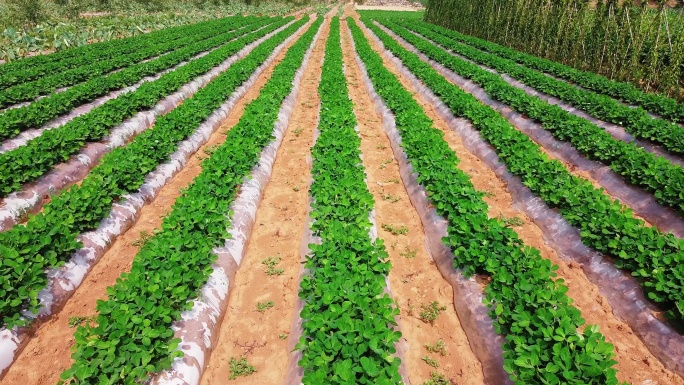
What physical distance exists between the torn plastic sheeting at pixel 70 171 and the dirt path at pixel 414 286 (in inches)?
299

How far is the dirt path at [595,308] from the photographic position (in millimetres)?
4508

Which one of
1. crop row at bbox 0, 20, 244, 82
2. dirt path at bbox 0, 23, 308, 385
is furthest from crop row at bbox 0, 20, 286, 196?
crop row at bbox 0, 20, 244, 82

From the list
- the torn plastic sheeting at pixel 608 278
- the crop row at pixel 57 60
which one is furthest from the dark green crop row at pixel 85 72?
the torn plastic sheeting at pixel 608 278

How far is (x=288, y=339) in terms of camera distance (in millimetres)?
4898

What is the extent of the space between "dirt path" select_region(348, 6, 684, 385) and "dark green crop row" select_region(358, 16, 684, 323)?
22.7 inches

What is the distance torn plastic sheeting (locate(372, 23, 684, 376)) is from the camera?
4617 millimetres

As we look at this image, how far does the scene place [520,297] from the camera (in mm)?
4473

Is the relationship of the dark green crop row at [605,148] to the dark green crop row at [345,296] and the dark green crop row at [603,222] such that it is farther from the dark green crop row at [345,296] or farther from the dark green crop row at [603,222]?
the dark green crop row at [345,296]

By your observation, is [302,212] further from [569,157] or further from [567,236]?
[569,157]

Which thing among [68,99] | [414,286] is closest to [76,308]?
[414,286]

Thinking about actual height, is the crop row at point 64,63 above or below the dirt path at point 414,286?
above

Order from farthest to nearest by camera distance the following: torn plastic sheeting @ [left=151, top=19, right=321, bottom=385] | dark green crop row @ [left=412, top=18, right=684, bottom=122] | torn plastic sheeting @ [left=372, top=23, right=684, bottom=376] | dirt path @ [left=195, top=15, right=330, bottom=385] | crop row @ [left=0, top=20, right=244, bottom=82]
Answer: crop row @ [left=0, top=20, right=244, bottom=82] → dark green crop row @ [left=412, top=18, right=684, bottom=122] → dirt path @ [left=195, top=15, right=330, bottom=385] → torn plastic sheeting @ [left=372, top=23, right=684, bottom=376] → torn plastic sheeting @ [left=151, top=19, right=321, bottom=385]

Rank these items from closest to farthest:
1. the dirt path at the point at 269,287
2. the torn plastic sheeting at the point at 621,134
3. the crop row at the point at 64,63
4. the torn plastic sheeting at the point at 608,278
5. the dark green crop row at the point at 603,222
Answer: the torn plastic sheeting at the point at 608,278, the dirt path at the point at 269,287, the dark green crop row at the point at 603,222, the torn plastic sheeting at the point at 621,134, the crop row at the point at 64,63

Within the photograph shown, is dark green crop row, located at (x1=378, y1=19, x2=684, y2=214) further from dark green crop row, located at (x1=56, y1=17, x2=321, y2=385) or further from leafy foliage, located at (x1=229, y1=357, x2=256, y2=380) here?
dark green crop row, located at (x1=56, y1=17, x2=321, y2=385)
